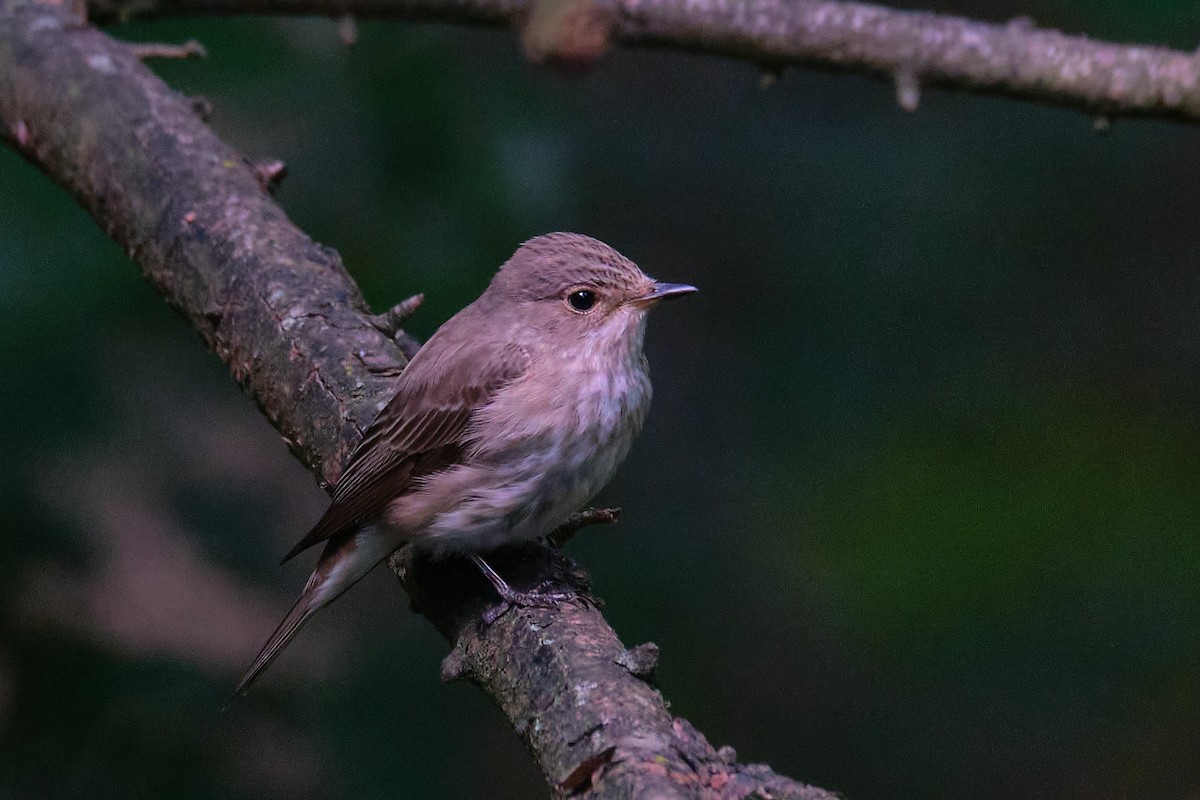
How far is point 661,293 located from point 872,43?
941 mm

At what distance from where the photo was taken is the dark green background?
3.25 meters

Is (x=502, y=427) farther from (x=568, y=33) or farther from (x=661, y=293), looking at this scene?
(x=568, y=33)

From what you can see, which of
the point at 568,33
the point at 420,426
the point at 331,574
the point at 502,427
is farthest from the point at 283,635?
the point at 568,33

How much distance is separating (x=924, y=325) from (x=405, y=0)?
190cm

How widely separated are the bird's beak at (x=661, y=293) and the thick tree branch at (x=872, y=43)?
809 mm

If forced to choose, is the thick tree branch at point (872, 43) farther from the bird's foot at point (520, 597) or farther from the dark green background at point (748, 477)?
the bird's foot at point (520, 597)

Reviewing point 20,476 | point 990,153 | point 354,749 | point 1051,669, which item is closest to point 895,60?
point 990,153

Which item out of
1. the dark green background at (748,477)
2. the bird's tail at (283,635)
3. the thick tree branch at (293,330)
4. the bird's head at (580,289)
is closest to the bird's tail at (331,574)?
the bird's tail at (283,635)

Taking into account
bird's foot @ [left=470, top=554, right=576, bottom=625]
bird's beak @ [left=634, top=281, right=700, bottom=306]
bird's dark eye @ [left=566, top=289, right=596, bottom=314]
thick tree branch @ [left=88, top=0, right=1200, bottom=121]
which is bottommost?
bird's foot @ [left=470, top=554, right=576, bottom=625]

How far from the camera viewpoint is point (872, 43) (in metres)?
3.53

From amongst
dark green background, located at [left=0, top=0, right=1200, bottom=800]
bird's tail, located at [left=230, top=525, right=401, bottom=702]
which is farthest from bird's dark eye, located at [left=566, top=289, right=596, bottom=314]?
bird's tail, located at [left=230, top=525, right=401, bottom=702]

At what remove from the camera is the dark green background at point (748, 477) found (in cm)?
325

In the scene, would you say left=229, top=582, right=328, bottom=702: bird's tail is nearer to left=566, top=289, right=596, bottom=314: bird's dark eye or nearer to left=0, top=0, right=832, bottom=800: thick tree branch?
left=0, top=0, right=832, bottom=800: thick tree branch

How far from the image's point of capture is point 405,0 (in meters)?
3.80
